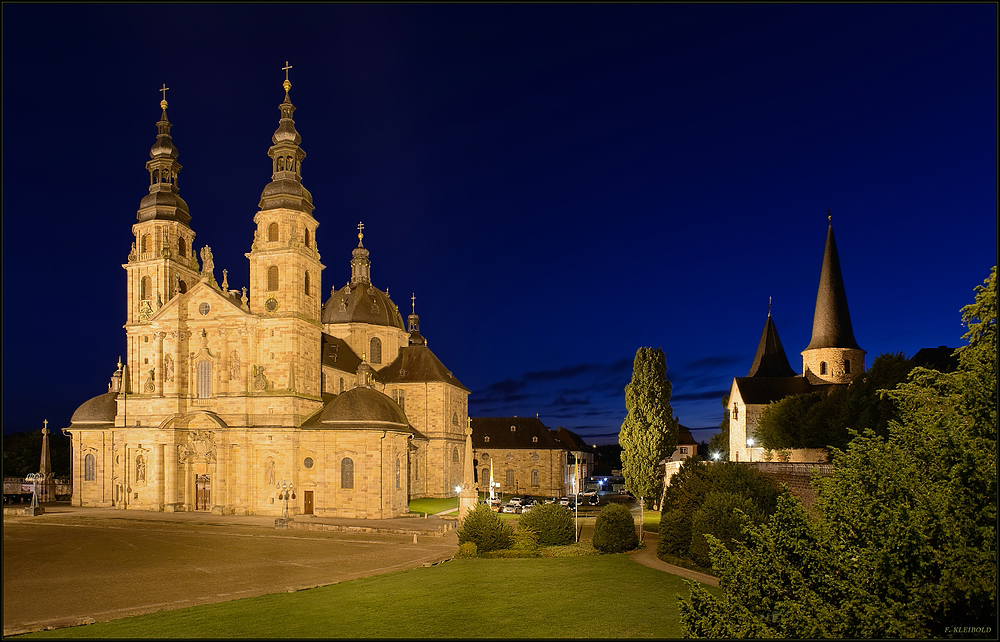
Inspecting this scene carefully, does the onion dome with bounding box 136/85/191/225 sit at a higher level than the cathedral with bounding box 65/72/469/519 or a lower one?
higher

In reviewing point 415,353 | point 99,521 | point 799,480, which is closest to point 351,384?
point 415,353

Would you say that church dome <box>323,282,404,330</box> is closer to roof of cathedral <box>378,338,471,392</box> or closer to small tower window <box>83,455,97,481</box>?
roof of cathedral <box>378,338,471,392</box>

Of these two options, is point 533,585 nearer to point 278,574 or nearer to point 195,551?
point 278,574

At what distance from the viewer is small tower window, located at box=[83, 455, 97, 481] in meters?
57.3

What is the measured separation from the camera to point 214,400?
5306cm

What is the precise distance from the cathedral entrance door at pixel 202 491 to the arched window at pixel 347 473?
39.2 feet

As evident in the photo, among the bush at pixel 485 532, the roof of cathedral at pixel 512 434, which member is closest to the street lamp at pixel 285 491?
the bush at pixel 485 532

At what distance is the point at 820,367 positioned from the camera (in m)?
65.3

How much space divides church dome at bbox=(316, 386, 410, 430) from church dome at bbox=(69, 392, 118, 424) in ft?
68.0

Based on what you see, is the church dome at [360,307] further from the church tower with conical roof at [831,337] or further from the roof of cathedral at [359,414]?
the church tower with conical roof at [831,337]

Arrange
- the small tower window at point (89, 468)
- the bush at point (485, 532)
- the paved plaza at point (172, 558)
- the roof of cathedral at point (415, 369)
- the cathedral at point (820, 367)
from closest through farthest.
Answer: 1. the paved plaza at point (172, 558)
2. the bush at point (485, 532)
3. the small tower window at point (89, 468)
4. the cathedral at point (820, 367)
5. the roof of cathedral at point (415, 369)

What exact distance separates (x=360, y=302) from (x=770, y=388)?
40.7 metres

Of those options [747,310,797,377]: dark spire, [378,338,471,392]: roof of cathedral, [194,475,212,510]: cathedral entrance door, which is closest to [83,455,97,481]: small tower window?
[194,475,212,510]: cathedral entrance door

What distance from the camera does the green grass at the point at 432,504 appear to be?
181ft
